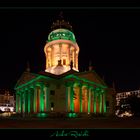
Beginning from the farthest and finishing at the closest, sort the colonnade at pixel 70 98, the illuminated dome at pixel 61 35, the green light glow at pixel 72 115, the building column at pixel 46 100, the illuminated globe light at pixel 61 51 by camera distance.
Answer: the illuminated dome at pixel 61 35
the illuminated globe light at pixel 61 51
the building column at pixel 46 100
the colonnade at pixel 70 98
the green light glow at pixel 72 115

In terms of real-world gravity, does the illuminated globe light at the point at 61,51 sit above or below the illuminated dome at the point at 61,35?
below

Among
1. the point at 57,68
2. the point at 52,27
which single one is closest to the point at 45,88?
the point at 57,68

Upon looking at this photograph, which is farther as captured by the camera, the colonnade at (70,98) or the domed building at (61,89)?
the domed building at (61,89)

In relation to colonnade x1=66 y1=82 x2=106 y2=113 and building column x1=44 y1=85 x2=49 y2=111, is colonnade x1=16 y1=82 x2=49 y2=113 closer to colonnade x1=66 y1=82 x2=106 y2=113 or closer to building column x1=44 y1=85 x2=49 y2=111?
building column x1=44 y1=85 x2=49 y2=111

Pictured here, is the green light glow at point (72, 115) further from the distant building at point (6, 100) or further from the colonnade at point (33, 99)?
the distant building at point (6, 100)

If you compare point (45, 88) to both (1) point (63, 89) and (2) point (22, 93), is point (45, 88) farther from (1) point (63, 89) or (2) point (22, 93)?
(2) point (22, 93)

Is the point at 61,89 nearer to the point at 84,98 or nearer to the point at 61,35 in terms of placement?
the point at 84,98

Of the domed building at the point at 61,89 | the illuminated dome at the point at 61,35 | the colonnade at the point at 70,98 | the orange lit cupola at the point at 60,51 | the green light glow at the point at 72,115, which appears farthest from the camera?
the illuminated dome at the point at 61,35

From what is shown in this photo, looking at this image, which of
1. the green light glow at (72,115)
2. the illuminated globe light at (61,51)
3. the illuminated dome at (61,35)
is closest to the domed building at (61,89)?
the illuminated globe light at (61,51)

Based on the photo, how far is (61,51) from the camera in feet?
220

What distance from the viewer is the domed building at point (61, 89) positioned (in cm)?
5116

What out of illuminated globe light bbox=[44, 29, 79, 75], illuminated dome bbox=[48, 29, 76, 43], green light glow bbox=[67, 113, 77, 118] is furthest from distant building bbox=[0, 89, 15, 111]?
green light glow bbox=[67, 113, 77, 118]

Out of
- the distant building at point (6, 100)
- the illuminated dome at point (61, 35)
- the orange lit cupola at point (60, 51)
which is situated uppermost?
the illuminated dome at point (61, 35)
